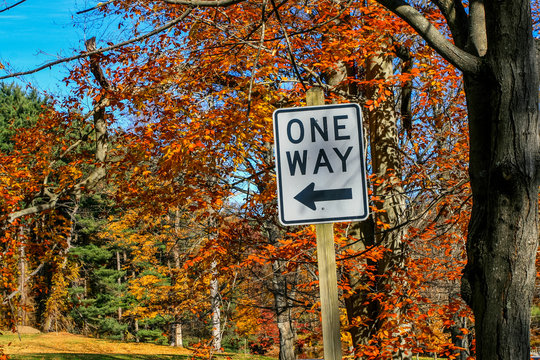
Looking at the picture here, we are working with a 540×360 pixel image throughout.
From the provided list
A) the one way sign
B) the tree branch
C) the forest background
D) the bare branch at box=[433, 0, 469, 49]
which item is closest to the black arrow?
the one way sign

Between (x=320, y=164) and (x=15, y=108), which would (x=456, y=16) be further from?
(x=15, y=108)

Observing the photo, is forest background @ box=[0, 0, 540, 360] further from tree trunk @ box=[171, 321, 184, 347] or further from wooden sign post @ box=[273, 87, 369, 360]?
tree trunk @ box=[171, 321, 184, 347]

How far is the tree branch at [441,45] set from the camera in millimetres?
3799

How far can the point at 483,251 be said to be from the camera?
11.7 ft

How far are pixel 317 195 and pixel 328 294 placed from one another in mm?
496

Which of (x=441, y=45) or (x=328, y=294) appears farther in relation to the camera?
(x=441, y=45)

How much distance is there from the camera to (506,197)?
11.5ft

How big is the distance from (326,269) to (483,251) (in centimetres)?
145

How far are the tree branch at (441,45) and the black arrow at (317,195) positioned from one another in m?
1.72

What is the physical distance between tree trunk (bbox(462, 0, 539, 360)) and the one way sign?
1336 mm

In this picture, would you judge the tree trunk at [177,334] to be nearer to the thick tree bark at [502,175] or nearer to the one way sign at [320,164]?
the thick tree bark at [502,175]

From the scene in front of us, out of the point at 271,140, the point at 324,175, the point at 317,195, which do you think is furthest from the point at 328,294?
the point at 271,140

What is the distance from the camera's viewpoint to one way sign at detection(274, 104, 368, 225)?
2.70 meters

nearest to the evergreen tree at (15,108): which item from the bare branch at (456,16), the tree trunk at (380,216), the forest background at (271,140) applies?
the forest background at (271,140)
